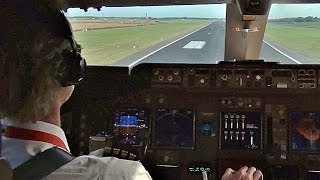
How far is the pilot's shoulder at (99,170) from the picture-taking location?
158cm

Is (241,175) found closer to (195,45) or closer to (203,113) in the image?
(203,113)

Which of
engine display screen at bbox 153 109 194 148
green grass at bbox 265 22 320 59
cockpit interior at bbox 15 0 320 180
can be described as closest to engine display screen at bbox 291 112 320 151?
cockpit interior at bbox 15 0 320 180

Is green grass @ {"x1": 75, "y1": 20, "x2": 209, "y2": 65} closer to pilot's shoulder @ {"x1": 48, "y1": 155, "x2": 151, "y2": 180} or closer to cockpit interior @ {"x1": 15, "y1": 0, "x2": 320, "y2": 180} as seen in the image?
cockpit interior @ {"x1": 15, "y1": 0, "x2": 320, "y2": 180}

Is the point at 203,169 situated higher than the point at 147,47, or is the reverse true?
the point at 147,47

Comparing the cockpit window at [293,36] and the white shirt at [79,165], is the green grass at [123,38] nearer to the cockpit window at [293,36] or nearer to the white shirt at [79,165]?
the cockpit window at [293,36]

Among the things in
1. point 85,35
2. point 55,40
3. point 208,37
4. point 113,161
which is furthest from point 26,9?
point 208,37

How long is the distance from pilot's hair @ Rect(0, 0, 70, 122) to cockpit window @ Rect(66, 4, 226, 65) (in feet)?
6.96

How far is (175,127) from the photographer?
3719 mm

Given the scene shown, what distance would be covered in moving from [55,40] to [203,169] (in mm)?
2223

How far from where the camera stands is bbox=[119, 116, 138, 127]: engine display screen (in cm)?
375

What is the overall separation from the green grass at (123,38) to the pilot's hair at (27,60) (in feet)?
8.27

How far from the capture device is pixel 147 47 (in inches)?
215

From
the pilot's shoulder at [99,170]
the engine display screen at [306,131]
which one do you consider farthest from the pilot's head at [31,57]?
the engine display screen at [306,131]

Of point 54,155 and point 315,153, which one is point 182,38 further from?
point 54,155
